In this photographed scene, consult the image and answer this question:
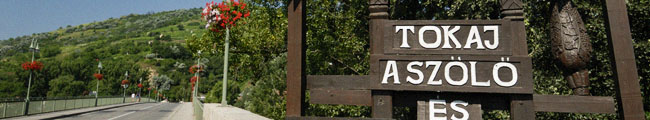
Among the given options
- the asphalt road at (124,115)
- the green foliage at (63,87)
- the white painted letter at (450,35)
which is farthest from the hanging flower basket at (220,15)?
the green foliage at (63,87)

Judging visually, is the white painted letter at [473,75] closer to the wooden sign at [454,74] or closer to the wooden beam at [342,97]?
the wooden sign at [454,74]

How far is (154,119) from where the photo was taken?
66.5ft

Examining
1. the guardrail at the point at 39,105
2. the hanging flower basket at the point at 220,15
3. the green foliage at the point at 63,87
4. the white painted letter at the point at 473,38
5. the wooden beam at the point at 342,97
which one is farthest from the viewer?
the green foliage at the point at 63,87

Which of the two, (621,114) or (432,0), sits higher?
(432,0)

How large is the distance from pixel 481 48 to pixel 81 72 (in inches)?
5257

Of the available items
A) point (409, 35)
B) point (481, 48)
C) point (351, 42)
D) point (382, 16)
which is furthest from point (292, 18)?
point (351, 42)

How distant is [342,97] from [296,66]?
0.56 m

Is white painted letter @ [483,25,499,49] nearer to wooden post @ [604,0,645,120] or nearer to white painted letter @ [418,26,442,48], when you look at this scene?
white painted letter @ [418,26,442,48]

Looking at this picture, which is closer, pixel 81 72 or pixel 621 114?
pixel 621 114

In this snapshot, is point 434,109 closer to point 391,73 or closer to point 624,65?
point 391,73

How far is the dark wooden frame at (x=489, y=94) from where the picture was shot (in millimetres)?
2994

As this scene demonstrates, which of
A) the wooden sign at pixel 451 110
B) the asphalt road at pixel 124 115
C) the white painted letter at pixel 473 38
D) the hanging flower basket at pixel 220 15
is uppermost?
the hanging flower basket at pixel 220 15

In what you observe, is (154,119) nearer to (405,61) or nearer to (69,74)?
(405,61)

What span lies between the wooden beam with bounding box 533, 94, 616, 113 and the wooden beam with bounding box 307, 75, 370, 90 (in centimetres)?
156
